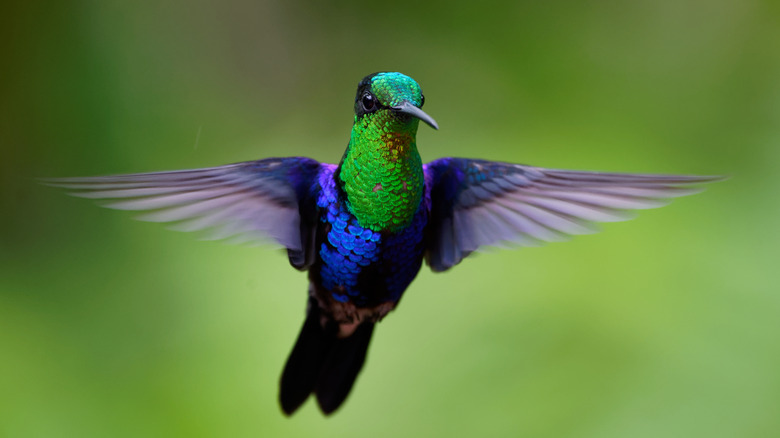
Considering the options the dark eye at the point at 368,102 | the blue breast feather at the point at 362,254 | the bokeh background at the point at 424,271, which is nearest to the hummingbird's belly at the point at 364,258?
the blue breast feather at the point at 362,254

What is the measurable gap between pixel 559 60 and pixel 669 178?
55.0 inches

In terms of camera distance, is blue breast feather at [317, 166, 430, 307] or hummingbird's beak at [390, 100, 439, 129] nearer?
hummingbird's beak at [390, 100, 439, 129]

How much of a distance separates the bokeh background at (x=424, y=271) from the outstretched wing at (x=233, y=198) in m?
0.99

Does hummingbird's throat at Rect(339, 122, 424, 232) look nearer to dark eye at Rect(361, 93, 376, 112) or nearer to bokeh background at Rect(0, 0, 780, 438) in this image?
dark eye at Rect(361, 93, 376, 112)

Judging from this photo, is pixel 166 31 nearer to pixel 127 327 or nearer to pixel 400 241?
pixel 127 327

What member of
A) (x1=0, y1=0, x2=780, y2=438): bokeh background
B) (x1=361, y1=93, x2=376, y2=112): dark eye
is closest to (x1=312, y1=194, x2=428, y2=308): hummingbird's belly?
(x1=361, y1=93, x2=376, y2=112): dark eye

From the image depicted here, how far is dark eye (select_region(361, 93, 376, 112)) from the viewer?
0.80 metres

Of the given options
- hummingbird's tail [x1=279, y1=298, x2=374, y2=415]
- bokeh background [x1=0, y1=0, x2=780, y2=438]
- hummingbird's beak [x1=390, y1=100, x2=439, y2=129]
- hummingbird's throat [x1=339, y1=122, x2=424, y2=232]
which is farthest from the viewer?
bokeh background [x1=0, y1=0, x2=780, y2=438]

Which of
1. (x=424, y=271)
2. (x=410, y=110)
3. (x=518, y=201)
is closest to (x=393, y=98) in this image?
(x=410, y=110)

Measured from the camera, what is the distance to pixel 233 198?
882mm

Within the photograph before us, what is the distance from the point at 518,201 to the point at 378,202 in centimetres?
19

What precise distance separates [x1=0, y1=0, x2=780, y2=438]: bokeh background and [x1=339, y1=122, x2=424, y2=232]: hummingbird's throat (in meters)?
1.03

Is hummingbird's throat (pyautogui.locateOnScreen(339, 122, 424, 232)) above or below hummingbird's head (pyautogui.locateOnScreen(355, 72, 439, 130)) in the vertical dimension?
below

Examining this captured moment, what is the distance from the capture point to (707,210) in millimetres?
1939
